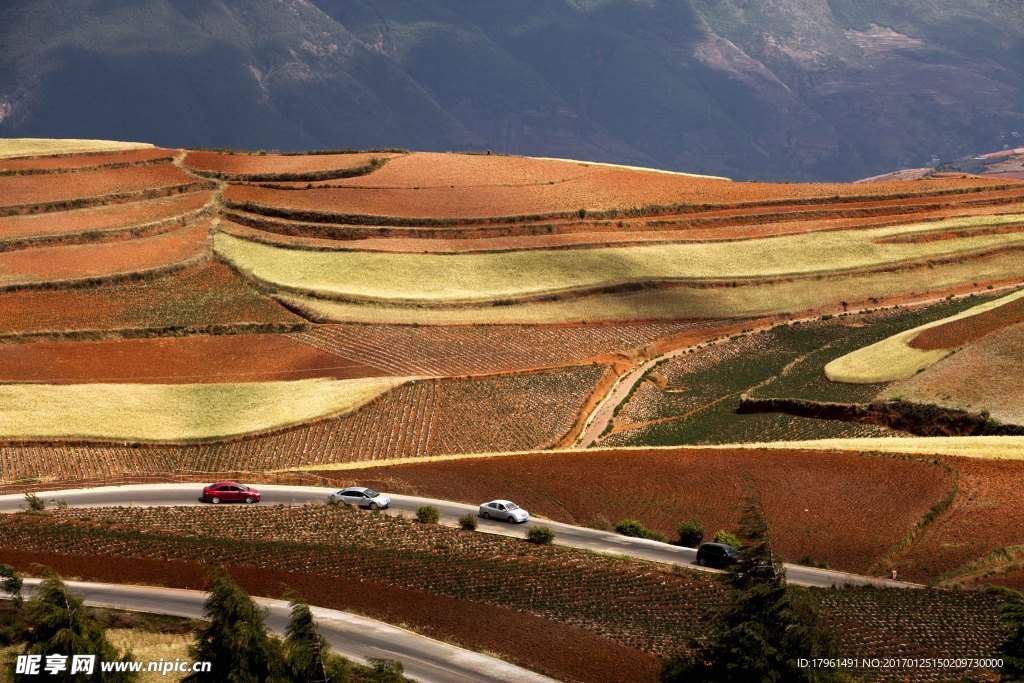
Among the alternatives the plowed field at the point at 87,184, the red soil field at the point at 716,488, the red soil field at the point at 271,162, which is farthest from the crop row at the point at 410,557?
the red soil field at the point at 271,162

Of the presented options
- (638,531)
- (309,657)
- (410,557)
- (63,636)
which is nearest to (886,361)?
(638,531)

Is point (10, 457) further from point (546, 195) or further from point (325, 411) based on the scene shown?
point (546, 195)

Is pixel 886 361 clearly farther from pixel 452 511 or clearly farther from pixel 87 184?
pixel 87 184

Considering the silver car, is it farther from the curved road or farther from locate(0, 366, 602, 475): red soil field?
locate(0, 366, 602, 475): red soil field

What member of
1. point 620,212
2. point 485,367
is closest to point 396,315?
point 485,367

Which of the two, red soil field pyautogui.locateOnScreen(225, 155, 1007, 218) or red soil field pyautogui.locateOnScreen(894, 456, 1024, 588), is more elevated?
red soil field pyautogui.locateOnScreen(225, 155, 1007, 218)

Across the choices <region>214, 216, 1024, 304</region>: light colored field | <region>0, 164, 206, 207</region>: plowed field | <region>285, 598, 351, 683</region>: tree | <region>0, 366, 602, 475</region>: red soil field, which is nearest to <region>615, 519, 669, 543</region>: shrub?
<region>0, 366, 602, 475</region>: red soil field
